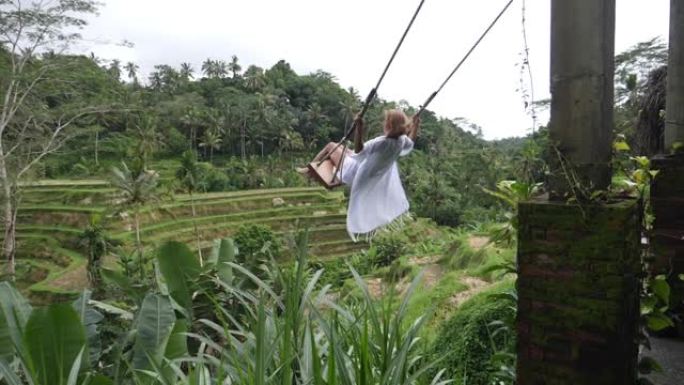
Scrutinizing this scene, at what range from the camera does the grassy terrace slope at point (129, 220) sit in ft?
48.8

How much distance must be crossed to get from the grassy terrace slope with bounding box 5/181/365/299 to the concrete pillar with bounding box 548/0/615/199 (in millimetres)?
12869

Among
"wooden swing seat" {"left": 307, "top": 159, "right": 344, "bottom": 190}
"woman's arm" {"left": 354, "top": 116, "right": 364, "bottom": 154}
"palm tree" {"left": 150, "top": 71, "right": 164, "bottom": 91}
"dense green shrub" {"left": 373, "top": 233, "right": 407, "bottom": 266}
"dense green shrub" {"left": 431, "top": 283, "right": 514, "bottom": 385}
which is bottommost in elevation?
"dense green shrub" {"left": 373, "top": 233, "right": 407, "bottom": 266}

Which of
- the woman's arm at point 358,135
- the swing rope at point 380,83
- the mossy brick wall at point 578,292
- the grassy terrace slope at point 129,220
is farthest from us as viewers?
the grassy terrace slope at point 129,220

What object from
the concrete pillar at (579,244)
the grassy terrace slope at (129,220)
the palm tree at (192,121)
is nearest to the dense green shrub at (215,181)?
the grassy terrace slope at (129,220)

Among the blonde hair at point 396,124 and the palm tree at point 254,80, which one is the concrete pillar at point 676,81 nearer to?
the blonde hair at point 396,124

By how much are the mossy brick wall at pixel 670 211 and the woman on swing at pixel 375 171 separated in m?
1.06

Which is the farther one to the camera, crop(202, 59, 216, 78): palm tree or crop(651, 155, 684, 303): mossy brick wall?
crop(202, 59, 216, 78): palm tree

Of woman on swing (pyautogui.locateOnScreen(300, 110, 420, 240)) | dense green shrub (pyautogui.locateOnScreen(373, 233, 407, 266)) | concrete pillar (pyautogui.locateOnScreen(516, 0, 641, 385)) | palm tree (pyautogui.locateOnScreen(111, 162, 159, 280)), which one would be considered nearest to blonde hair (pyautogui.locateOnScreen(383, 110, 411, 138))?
woman on swing (pyautogui.locateOnScreen(300, 110, 420, 240))

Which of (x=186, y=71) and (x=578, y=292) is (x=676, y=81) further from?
(x=186, y=71)

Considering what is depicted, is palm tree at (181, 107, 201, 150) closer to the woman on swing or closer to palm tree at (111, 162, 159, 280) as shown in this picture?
palm tree at (111, 162, 159, 280)

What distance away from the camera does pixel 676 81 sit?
2148 millimetres

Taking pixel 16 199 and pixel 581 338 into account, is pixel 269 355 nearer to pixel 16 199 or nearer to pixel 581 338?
pixel 581 338

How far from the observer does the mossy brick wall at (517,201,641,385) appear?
45.6 inches

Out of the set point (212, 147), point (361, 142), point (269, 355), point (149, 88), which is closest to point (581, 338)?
point (269, 355)
